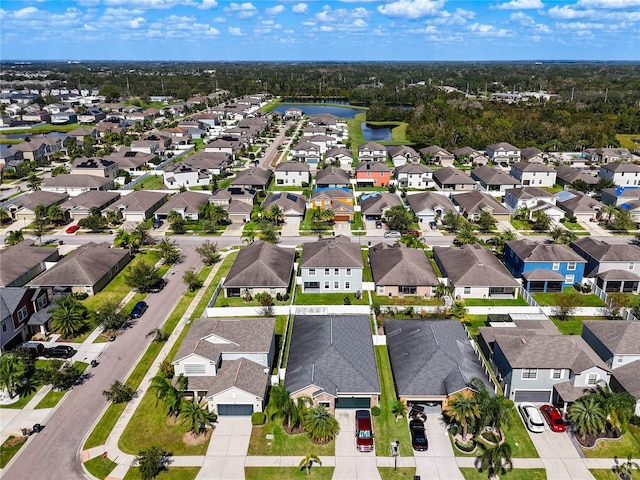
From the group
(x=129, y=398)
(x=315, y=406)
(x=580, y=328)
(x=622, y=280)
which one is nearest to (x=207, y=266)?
(x=129, y=398)

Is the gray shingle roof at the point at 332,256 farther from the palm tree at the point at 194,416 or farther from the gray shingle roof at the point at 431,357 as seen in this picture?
the palm tree at the point at 194,416

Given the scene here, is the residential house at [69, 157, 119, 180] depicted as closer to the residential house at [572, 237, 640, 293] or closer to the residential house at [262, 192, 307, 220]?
the residential house at [262, 192, 307, 220]

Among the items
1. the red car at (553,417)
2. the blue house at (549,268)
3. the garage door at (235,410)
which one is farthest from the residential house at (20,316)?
the blue house at (549,268)

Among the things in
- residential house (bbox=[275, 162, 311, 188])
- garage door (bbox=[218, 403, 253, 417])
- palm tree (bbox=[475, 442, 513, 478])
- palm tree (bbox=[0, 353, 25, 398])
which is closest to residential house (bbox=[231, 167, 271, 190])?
residential house (bbox=[275, 162, 311, 188])

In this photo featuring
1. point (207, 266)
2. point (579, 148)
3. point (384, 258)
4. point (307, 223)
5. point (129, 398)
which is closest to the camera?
point (129, 398)

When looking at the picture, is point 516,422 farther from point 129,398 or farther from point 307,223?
point 307,223
